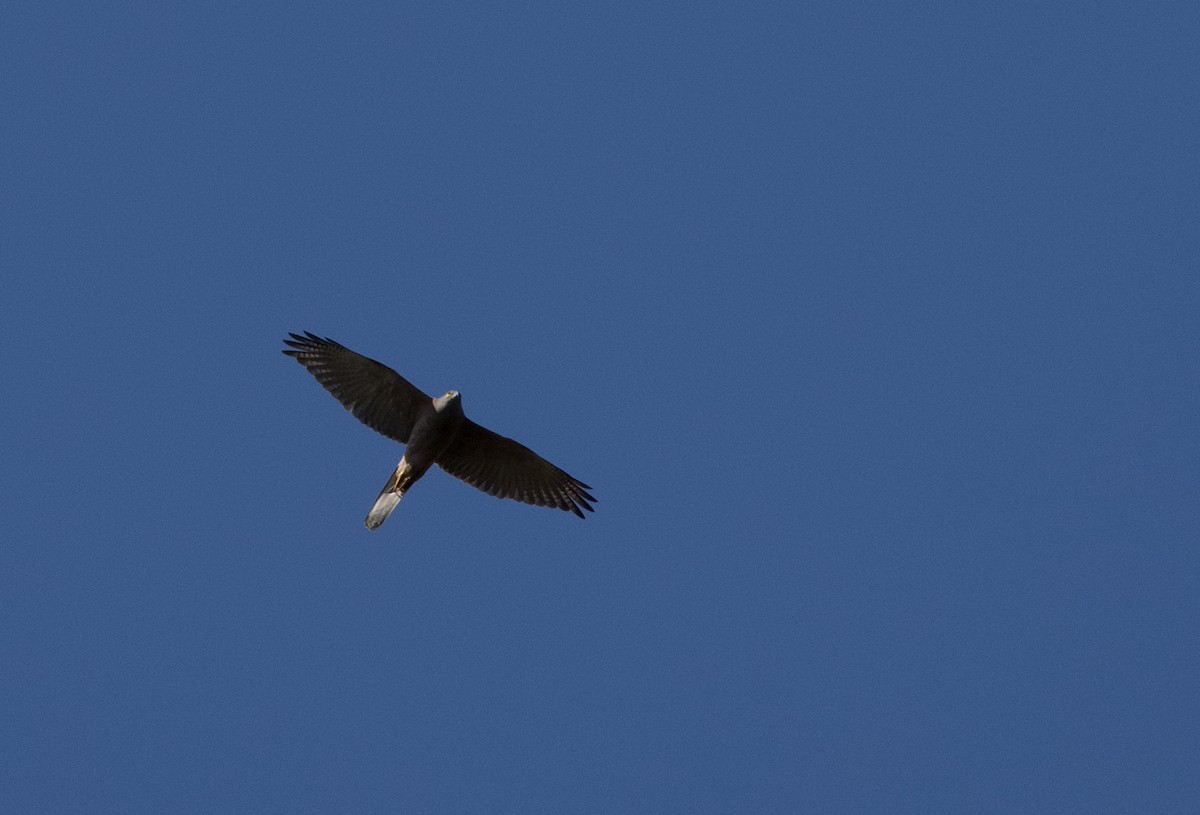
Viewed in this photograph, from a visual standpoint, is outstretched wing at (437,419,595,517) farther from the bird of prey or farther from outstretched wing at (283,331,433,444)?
outstretched wing at (283,331,433,444)

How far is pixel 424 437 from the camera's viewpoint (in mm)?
17297

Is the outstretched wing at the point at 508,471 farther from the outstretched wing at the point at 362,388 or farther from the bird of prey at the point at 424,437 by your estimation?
the outstretched wing at the point at 362,388

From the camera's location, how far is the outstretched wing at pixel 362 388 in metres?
17.4

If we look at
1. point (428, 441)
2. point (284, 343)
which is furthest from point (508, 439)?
point (284, 343)

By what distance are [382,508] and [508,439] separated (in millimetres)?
1623

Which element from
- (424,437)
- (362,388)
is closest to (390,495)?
(424,437)

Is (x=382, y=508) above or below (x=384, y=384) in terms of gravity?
below

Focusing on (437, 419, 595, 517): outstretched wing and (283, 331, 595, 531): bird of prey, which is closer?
(283, 331, 595, 531): bird of prey

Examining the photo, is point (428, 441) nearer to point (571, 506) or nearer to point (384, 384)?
point (384, 384)

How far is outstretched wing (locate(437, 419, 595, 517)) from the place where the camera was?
17.7 meters

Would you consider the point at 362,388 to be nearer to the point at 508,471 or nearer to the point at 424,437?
the point at 424,437

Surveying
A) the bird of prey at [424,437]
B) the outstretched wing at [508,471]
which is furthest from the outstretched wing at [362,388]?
the outstretched wing at [508,471]

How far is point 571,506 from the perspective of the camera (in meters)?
18.2

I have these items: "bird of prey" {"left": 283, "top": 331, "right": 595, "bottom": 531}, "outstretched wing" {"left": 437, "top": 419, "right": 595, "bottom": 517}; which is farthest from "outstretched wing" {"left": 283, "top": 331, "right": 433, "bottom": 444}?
"outstretched wing" {"left": 437, "top": 419, "right": 595, "bottom": 517}
